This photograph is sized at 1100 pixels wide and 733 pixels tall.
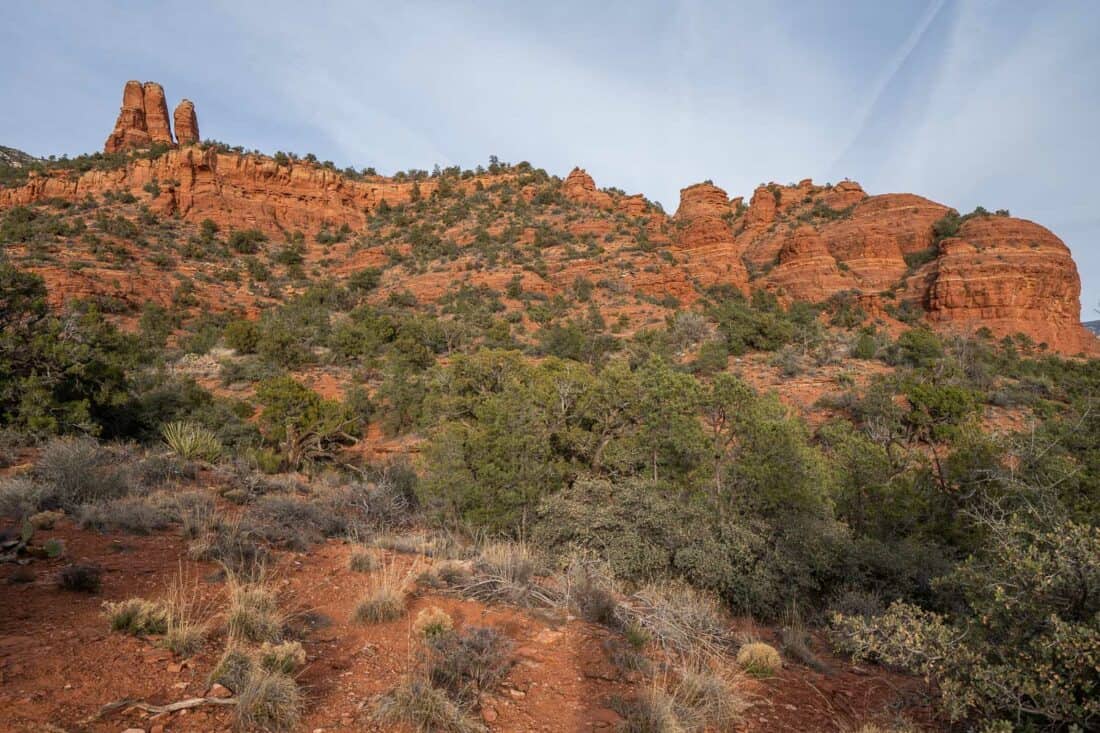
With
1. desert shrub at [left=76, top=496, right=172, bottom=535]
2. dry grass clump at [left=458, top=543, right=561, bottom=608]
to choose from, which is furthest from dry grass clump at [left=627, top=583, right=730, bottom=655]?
desert shrub at [left=76, top=496, right=172, bottom=535]

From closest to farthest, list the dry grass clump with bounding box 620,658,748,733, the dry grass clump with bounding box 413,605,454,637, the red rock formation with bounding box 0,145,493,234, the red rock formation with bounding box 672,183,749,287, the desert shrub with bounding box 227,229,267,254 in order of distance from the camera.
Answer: the dry grass clump with bounding box 620,658,748,733, the dry grass clump with bounding box 413,605,454,637, the red rock formation with bounding box 672,183,749,287, the desert shrub with bounding box 227,229,267,254, the red rock formation with bounding box 0,145,493,234

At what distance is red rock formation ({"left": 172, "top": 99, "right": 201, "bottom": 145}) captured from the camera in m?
58.6

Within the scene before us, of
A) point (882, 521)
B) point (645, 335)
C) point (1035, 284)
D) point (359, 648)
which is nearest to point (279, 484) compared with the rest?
point (359, 648)

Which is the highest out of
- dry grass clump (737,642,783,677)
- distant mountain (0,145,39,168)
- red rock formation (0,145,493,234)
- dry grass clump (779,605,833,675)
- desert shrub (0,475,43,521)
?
distant mountain (0,145,39,168)

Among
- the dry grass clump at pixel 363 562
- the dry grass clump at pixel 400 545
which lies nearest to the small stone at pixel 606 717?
the dry grass clump at pixel 363 562

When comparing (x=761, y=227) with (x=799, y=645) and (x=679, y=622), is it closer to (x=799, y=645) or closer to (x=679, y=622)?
(x=799, y=645)

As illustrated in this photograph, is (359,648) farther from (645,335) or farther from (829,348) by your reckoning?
(829,348)

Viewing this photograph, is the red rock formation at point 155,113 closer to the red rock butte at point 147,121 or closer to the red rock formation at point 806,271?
the red rock butte at point 147,121

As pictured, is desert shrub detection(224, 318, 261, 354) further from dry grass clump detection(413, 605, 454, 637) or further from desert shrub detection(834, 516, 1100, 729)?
desert shrub detection(834, 516, 1100, 729)

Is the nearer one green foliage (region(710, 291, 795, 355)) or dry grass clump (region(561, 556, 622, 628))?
dry grass clump (region(561, 556, 622, 628))

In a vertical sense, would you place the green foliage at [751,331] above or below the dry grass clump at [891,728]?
above

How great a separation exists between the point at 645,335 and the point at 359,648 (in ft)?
77.3

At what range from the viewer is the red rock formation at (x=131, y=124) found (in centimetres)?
5359

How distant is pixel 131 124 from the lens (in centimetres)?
5538
